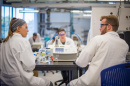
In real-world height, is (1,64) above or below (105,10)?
below

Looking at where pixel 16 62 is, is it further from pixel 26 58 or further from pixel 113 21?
pixel 113 21

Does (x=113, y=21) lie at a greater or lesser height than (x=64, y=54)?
greater

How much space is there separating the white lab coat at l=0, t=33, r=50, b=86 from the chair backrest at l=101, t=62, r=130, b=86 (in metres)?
0.81

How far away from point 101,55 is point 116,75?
11.3 inches

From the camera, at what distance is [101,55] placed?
1575 mm

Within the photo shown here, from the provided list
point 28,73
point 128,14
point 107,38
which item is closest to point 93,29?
point 128,14

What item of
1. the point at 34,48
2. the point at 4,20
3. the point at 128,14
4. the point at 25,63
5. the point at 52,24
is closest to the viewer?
the point at 25,63

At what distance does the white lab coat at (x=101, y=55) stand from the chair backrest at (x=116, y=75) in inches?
8.8

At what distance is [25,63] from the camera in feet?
5.55

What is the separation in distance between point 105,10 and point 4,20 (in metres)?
5.46

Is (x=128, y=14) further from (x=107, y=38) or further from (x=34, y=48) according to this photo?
(x=34, y=48)

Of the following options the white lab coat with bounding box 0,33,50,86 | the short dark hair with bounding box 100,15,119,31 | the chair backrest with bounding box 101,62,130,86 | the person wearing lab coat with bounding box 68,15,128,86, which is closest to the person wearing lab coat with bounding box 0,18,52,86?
the white lab coat with bounding box 0,33,50,86

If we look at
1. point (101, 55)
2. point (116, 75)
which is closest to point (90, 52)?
point (101, 55)

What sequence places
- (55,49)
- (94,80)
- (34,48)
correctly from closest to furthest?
(94,80)
(55,49)
(34,48)
